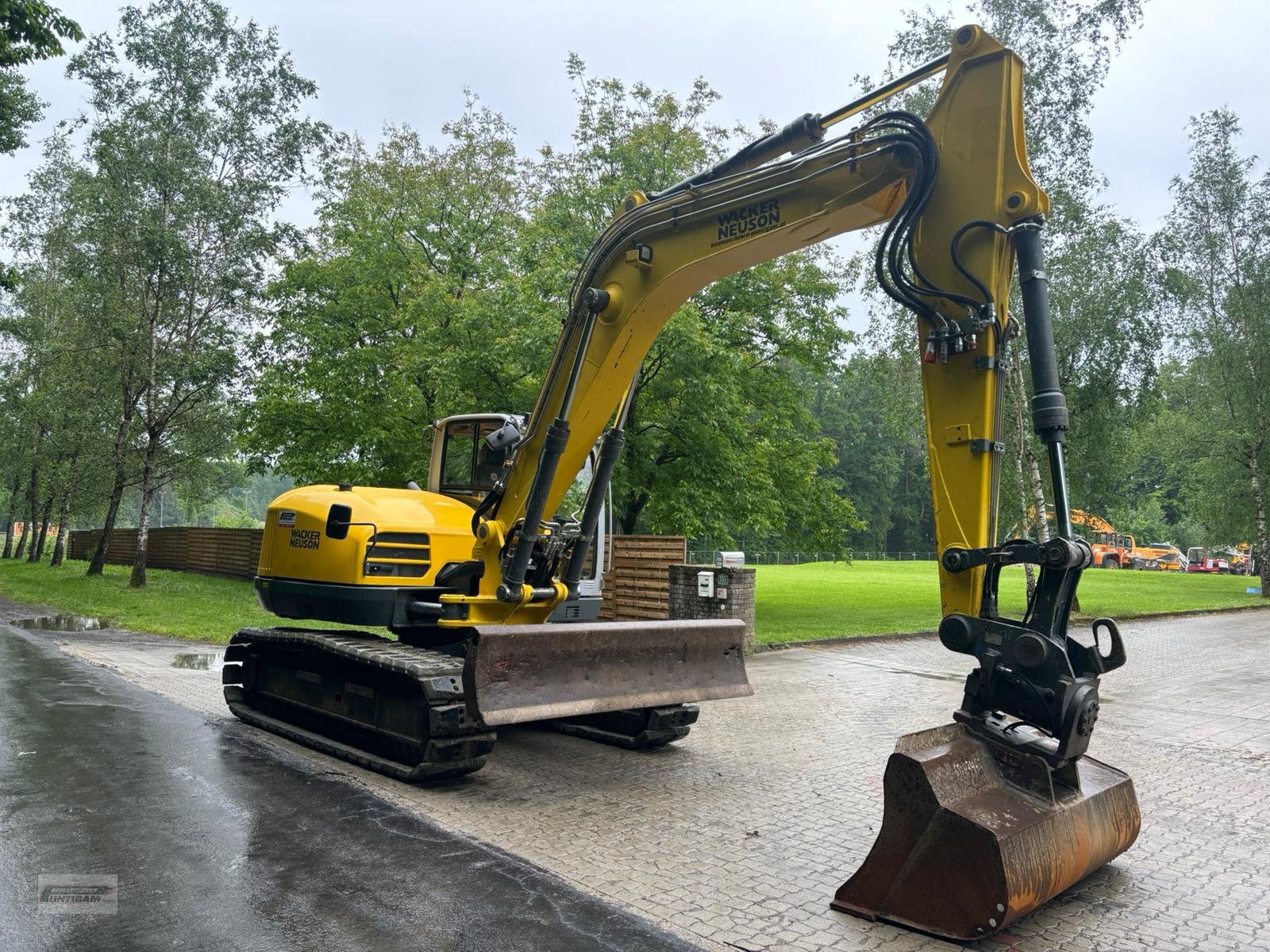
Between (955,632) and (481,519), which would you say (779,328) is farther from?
(955,632)

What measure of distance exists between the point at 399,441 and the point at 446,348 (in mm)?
3056

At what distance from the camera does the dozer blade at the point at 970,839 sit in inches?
154

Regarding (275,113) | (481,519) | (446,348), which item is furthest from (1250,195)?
(481,519)

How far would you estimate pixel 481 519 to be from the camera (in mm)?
7078

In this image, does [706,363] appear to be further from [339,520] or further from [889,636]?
[339,520]

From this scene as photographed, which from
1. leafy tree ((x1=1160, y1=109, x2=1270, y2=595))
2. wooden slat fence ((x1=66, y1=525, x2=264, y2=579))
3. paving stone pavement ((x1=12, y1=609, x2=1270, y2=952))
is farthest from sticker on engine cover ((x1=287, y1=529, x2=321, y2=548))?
leafy tree ((x1=1160, y1=109, x2=1270, y2=595))

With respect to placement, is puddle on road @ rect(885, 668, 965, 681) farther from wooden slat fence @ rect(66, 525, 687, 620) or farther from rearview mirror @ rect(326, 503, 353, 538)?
rearview mirror @ rect(326, 503, 353, 538)

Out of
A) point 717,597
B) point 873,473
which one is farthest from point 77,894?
point 873,473

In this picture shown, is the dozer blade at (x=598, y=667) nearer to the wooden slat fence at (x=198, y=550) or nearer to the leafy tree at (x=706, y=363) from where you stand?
the leafy tree at (x=706, y=363)

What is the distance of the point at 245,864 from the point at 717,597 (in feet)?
29.0

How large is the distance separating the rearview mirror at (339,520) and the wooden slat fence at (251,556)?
9.25 feet

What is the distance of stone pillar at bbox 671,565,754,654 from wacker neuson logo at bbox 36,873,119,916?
29.2 feet

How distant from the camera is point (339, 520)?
281 inches

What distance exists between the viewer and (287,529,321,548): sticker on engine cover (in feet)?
24.1
